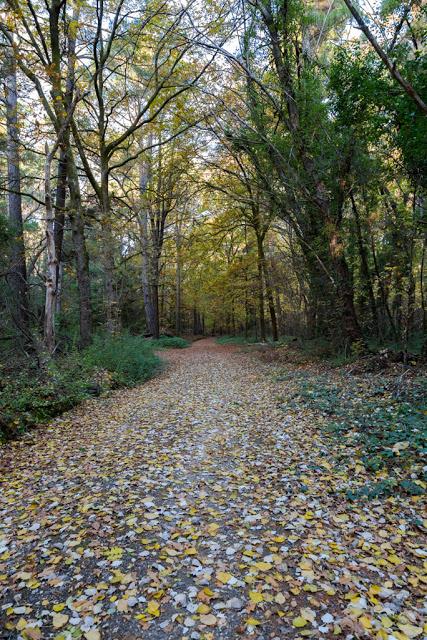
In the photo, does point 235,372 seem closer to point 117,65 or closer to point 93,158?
point 93,158

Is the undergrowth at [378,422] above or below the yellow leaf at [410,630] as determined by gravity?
above

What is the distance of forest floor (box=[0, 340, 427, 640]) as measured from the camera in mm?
2492

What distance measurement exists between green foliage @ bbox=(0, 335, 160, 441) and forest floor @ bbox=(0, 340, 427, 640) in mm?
712

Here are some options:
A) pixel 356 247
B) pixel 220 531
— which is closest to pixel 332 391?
pixel 220 531

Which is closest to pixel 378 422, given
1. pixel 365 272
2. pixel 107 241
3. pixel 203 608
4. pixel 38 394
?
pixel 203 608

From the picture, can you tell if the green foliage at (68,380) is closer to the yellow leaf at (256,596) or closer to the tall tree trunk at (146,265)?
the yellow leaf at (256,596)

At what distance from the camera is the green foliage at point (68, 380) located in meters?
6.64

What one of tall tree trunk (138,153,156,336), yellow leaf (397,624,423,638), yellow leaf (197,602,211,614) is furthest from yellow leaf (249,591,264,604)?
tall tree trunk (138,153,156,336)

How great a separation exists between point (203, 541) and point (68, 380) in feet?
20.5

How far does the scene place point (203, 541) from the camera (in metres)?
3.36

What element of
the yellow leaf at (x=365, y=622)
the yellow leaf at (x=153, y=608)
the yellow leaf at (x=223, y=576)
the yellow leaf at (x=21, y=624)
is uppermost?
the yellow leaf at (x=21, y=624)

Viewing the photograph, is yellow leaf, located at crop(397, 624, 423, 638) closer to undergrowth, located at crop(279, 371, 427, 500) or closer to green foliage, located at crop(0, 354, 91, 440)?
undergrowth, located at crop(279, 371, 427, 500)

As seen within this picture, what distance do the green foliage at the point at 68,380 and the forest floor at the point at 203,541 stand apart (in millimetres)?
712

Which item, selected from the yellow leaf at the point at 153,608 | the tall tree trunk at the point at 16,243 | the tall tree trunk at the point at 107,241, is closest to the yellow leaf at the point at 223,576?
the yellow leaf at the point at 153,608
